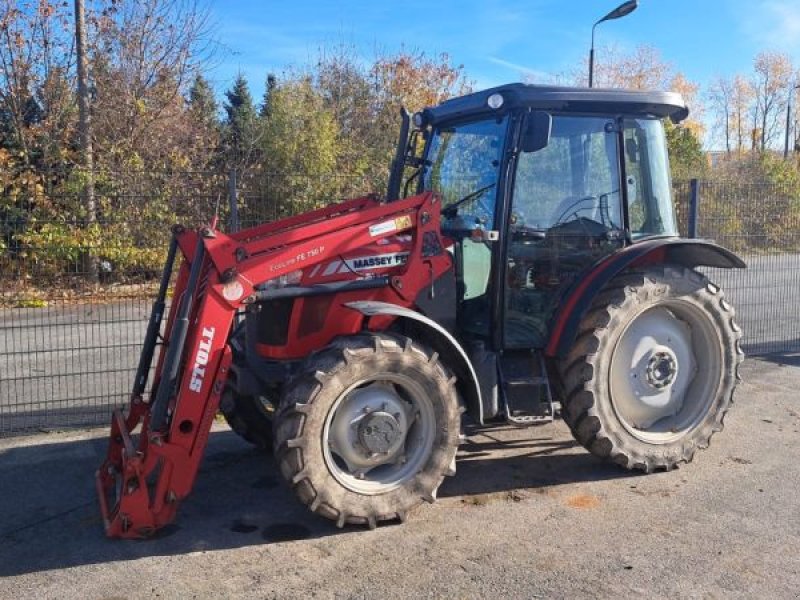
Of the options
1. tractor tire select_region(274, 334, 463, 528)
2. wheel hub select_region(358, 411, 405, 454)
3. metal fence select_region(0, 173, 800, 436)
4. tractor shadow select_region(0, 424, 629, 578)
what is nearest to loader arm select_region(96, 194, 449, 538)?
tractor shadow select_region(0, 424, 629, 578)

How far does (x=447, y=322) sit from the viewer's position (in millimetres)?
4750

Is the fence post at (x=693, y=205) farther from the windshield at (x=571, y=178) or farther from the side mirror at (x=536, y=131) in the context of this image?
the side mirror at (x=536, y=131)

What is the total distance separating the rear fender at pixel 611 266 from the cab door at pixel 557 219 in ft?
0.52

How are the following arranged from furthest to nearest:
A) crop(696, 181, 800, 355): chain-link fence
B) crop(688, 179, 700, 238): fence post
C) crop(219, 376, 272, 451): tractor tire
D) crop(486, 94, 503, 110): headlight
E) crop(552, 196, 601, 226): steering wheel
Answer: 1. crop(696, 181, 800, 355): chain-link fence
2. crop(688, 179, 700, 238): fence post
3. crop(219, 376, 272, 451): tractor tire
4. crop(552, 196, 601, 226): steering wheel
5. crop(486, 94, 503, 110): headlight

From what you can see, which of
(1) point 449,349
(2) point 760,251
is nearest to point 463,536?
(1) point 449,349

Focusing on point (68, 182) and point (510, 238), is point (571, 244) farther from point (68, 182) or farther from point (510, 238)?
point (68, 182)

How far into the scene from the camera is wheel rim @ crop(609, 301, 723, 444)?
5.04 meters

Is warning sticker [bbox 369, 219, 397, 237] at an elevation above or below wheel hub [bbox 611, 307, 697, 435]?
above

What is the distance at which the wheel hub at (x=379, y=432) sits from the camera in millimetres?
4133

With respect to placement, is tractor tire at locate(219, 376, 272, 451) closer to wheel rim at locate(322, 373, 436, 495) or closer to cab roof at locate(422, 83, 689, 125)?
wheel rim at locate(322, 373, 436, 495)

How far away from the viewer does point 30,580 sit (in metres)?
3.61

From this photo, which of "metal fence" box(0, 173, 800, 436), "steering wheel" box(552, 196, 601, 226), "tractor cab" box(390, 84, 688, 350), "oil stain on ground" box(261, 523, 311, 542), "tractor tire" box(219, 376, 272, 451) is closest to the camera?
"oil stain on ground" box(261, 523, 311, 542)

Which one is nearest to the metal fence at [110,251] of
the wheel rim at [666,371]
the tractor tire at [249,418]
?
the tractor tire at [249,418]

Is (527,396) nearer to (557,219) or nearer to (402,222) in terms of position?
(557,219)
